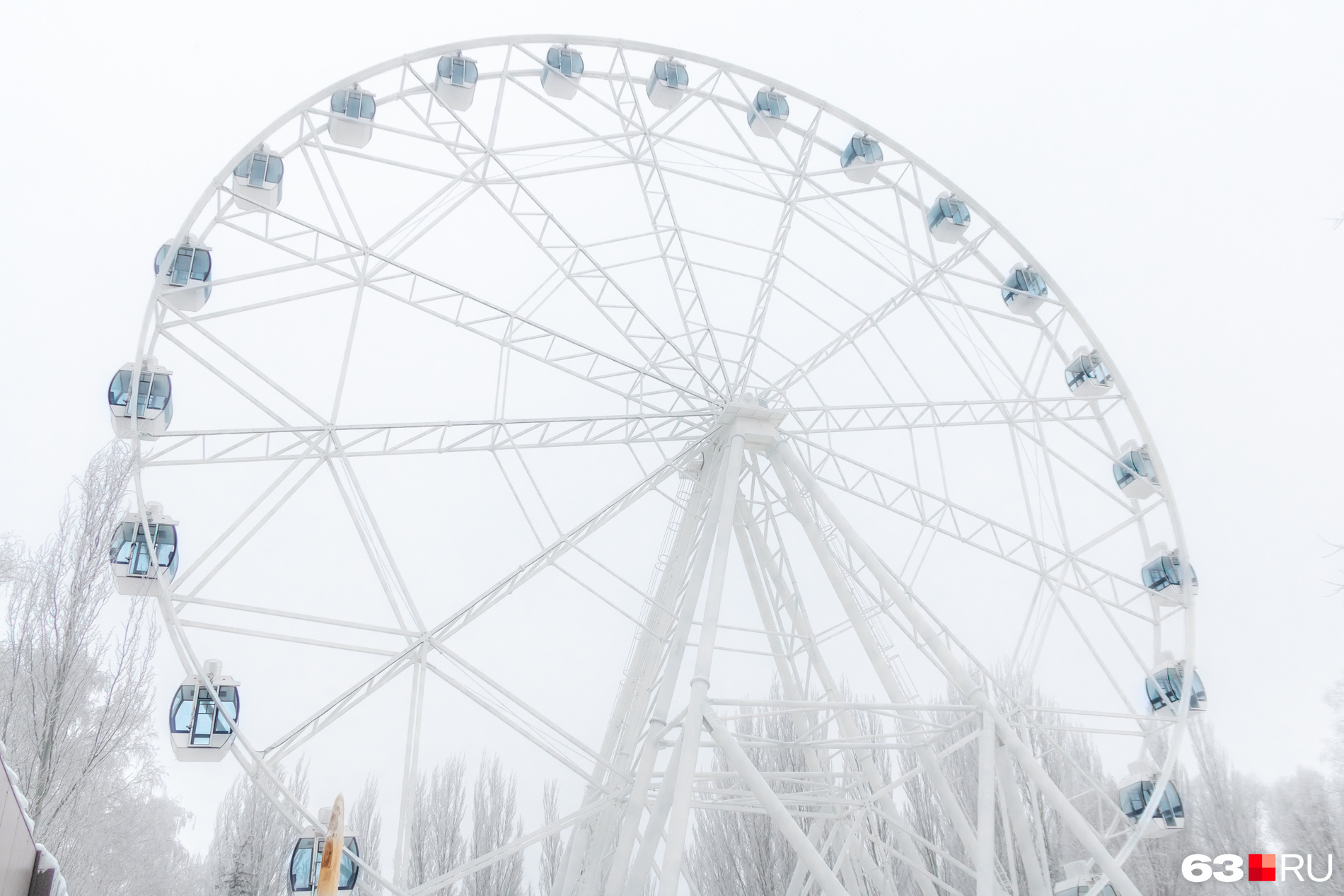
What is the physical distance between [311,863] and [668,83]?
1225 cm

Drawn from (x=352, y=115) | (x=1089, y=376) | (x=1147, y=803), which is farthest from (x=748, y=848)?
(x=352, y=115)

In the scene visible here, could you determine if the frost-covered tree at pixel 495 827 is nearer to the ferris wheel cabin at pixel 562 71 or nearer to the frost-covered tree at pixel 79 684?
the frost-covered tree at pixel 79 684

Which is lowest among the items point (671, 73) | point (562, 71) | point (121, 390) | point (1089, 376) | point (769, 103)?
point (121, 390)

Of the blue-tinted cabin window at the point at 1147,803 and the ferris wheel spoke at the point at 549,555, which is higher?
the ferris wheel spoke at the point at 549,555

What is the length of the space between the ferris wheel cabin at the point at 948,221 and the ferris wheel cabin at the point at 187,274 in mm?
11300

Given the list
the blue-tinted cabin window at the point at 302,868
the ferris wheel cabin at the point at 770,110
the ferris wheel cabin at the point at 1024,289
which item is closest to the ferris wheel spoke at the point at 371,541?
the blue-tinted cabin window at the point at 302,868

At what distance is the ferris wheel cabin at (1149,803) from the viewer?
1603 centimetres

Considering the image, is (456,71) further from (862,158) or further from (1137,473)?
(1137,473)

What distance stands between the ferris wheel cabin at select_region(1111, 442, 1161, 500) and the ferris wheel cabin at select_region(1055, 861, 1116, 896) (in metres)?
6.55

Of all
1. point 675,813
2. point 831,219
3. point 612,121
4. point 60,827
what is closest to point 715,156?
point 612,121

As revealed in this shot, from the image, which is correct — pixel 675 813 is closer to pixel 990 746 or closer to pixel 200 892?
pixel 990 746

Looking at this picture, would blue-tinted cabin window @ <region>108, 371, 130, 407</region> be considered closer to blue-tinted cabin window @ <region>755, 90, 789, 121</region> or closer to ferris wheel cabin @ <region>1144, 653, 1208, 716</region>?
blue-tinted cabin window @ <region>755, 90, 789, 121</region>

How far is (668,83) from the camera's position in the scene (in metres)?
17.4

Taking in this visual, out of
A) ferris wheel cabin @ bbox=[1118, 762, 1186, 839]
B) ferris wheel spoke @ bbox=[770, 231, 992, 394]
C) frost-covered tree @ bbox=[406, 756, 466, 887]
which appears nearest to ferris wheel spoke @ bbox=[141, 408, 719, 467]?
ferris wheel spoke @ bbox=[770, 231, 992, 394]
